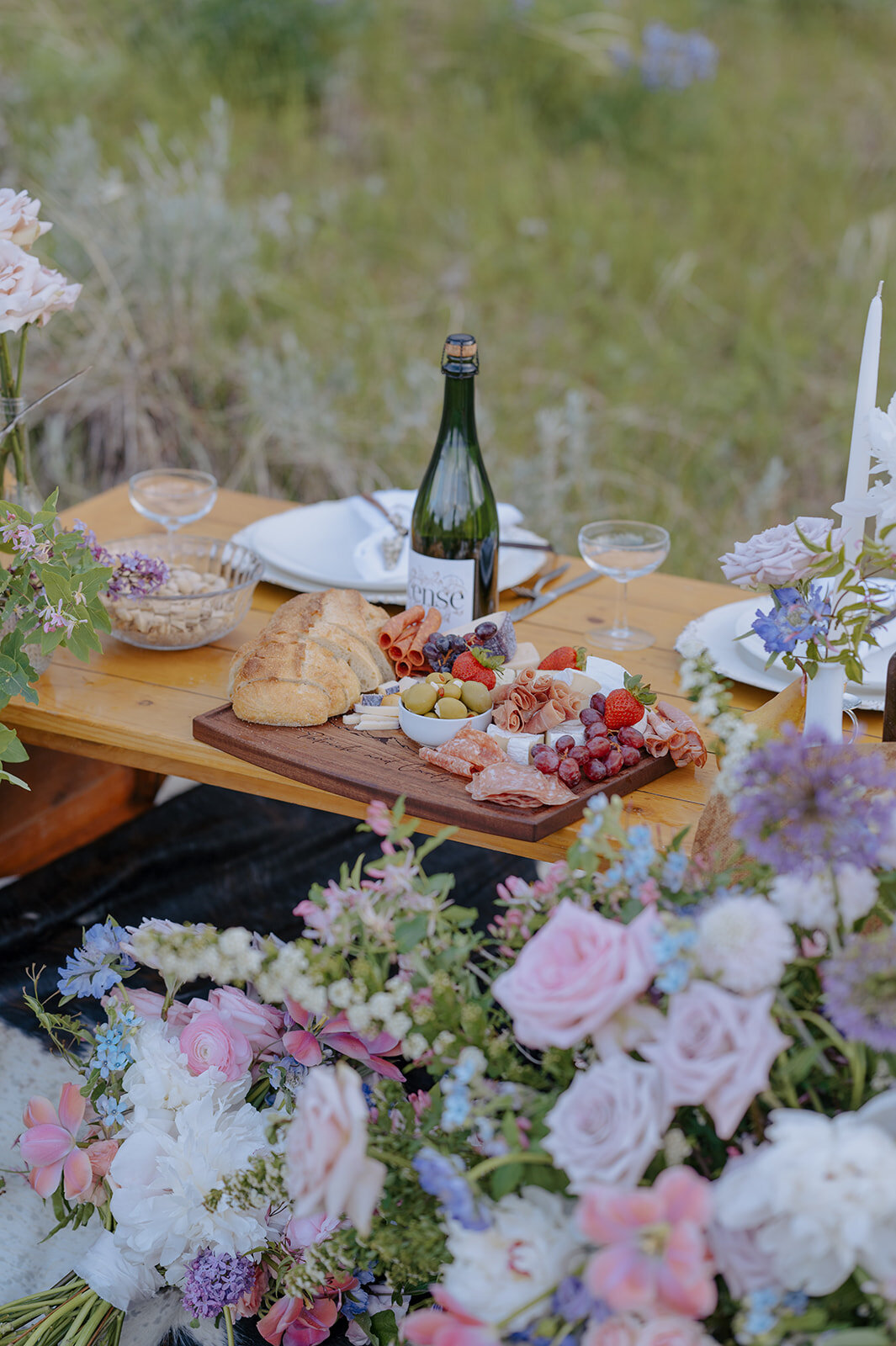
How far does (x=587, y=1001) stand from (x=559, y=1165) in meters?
0.09

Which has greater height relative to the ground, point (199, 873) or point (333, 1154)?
point (333, 1154)

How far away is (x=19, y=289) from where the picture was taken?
1.44 metres

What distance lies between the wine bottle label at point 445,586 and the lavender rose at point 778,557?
0.49m

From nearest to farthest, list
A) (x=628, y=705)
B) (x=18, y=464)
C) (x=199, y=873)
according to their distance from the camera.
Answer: (x=628, y=705) → (x=18, y=464) → (x=199, y=873)

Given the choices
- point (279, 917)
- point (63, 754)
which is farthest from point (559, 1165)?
point (63, 754)

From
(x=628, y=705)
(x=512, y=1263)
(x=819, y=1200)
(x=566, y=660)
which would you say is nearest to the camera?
(x=819, y=1200)

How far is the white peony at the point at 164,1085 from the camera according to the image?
113cm

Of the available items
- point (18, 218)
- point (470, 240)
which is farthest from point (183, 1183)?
point (470, 240)

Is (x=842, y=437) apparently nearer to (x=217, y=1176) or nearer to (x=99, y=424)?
(x=99, y=424)

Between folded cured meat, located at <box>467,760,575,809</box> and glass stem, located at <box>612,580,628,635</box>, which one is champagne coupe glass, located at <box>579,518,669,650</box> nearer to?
glass stem, located at <box>612,580,628,635</box>

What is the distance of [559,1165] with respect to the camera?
27.0 inches

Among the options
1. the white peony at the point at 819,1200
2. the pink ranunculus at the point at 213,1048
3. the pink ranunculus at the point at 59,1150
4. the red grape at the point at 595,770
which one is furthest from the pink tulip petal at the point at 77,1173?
the white peony at the point at 819,1200

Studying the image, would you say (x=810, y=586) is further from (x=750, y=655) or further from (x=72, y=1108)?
(x=72, y=1108)

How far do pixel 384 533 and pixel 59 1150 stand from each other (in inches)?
36.3
